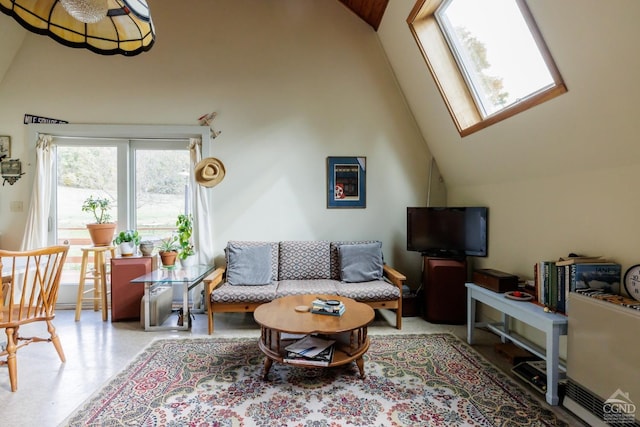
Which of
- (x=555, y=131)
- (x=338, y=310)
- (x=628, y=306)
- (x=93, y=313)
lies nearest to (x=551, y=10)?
(x=555, y=131)

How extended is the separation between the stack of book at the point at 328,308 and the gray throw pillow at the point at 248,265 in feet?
3.44

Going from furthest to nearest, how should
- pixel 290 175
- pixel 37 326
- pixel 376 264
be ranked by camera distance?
pixel 290 175 < pixel 376 264 < pixel 37 326

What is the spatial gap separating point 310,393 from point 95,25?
8.19 feet

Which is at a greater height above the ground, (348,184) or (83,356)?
(348,184)

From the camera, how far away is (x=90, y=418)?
171 cm

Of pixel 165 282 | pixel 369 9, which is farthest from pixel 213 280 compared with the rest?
pixel 369 9

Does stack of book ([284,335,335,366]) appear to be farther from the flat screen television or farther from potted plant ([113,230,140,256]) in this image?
potted plant ([113,230,140,256])

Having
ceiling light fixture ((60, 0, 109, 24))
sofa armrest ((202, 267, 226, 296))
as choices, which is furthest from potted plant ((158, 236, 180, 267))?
ceiling light fixture ((60, 0, 109, 24))

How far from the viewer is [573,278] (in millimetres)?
1886

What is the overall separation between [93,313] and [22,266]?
867mm

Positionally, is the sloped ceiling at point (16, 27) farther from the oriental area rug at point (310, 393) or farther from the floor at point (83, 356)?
the oriental area rug at point (310, 393)

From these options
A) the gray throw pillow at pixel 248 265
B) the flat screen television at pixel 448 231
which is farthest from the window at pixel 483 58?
the gray throw pillow at pixel 248 265

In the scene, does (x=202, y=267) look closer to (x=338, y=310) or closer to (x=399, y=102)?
(x=338, y=310)

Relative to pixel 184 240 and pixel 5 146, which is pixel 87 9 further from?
pixel 5 146
